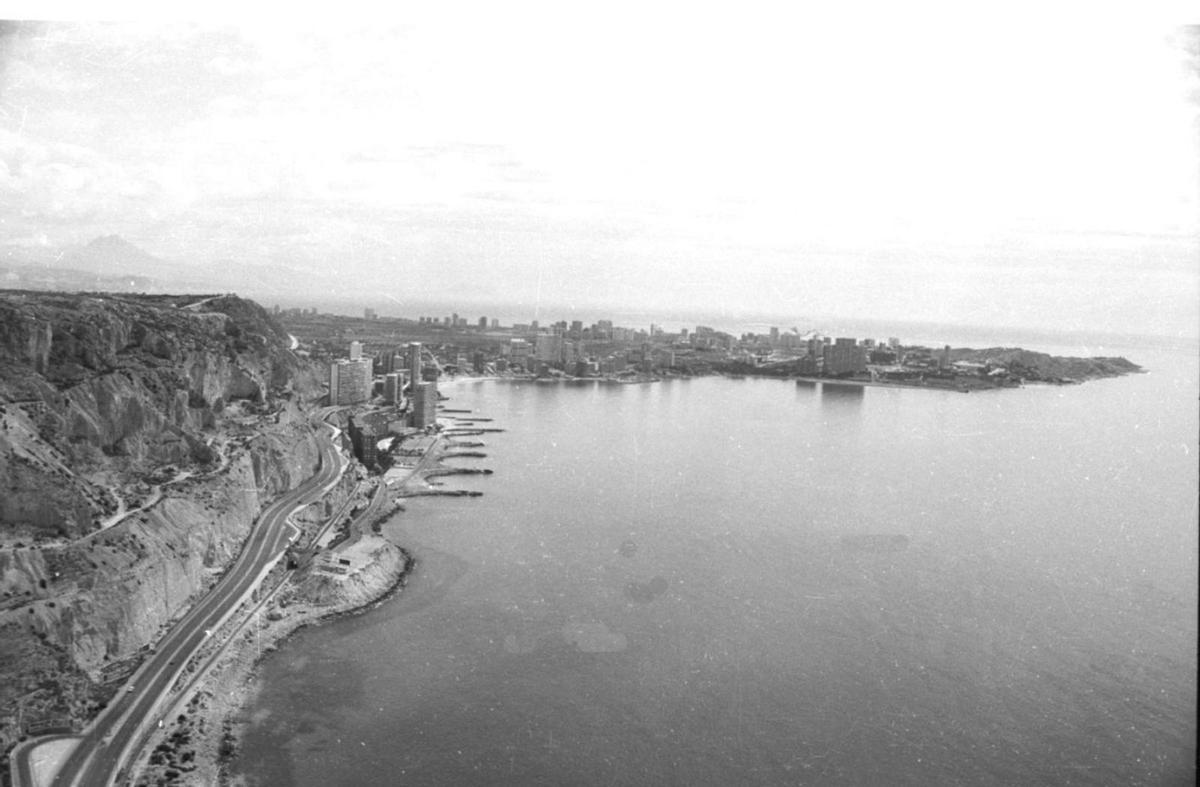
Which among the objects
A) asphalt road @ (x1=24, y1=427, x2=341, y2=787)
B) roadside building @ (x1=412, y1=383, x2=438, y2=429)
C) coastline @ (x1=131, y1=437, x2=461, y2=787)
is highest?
roadside building @ (x1=412, y1=383, x2=438, y2=429)

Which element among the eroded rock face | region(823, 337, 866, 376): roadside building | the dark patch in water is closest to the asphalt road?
the eroded rock face

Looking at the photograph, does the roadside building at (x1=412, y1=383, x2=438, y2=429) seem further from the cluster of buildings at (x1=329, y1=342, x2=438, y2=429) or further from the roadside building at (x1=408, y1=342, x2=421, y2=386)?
the roadside building at (x1=408, y1=342, x2=421, y2=386)

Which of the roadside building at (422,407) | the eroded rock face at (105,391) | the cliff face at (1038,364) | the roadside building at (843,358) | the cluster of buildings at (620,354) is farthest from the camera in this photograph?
the roadside building at (843,358)

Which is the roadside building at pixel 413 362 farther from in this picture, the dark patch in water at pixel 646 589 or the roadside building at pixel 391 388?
the dark patch in water at pixel 646 589

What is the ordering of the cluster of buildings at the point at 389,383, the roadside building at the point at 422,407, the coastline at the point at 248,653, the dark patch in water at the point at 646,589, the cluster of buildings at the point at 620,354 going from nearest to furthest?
the coastline at the point at 248,653
the dark patch in water at the point at 646,589
the cluster of buildings at the point at 389,383
the roadside building at the point at 422,407
the cluster of buildings at the point at 620,354

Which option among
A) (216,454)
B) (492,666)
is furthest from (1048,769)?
(216,454)

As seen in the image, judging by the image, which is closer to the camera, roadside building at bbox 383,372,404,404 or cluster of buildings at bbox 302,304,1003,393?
roadside building at bbox 383,372,404,404

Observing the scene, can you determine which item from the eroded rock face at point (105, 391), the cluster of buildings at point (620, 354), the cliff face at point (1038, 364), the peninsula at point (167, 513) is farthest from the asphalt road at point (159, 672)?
the cliff face at point (1038, 364)
